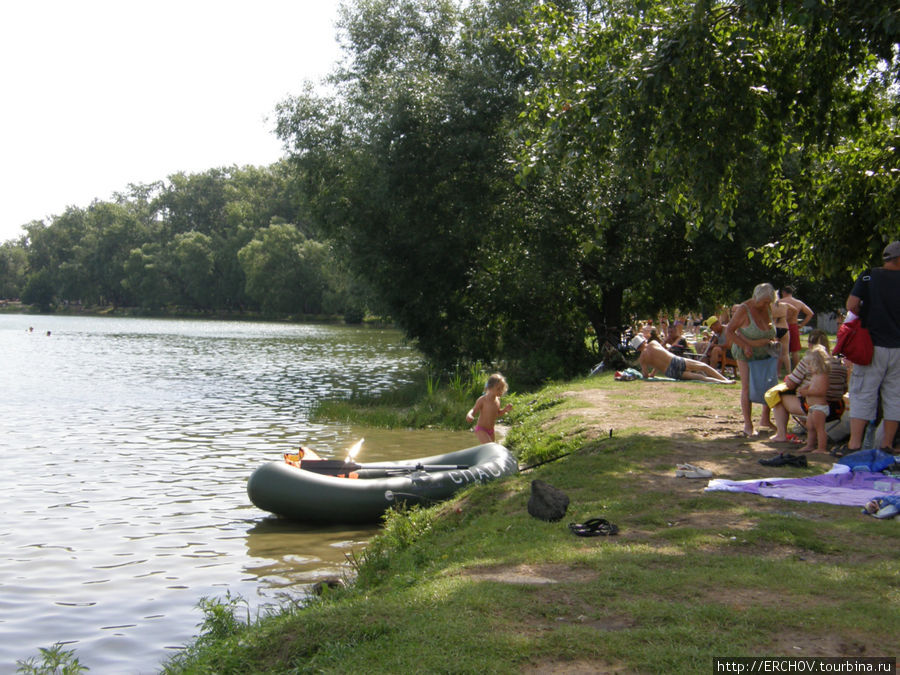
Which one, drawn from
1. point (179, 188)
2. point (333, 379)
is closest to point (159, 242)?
point (179, 188)

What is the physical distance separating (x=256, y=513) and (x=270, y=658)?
16.9 feet

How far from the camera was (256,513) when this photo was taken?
9.07 metres

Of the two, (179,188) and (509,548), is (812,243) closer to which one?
(509,548)

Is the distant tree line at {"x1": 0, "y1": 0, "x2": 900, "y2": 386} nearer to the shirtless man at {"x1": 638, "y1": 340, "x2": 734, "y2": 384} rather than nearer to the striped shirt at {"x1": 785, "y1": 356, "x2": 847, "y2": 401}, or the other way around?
the striped shirt at {"x1": 785, "y1": 356, "x2": 847, "y2": 401}

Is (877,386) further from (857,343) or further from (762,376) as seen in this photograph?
(762,376)

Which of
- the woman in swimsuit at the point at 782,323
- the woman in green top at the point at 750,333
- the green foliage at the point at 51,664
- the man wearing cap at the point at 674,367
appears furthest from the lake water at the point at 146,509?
the woman in swimsuit at the point at 782,323

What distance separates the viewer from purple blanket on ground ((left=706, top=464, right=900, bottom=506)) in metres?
6.20

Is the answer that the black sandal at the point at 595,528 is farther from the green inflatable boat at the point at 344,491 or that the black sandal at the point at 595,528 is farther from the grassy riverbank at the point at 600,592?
the green inflatable boat at the point at 344,491

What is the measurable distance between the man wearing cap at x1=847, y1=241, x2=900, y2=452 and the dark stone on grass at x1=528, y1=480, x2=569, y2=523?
3.28 m

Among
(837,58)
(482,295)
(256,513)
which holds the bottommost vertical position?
(256,513)

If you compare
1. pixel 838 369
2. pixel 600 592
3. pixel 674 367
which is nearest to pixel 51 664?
pixel 600 592

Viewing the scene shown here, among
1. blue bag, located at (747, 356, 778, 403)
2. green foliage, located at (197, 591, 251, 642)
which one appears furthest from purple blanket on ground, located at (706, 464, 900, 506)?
green foliage, located at (197, 591, 251, 642)

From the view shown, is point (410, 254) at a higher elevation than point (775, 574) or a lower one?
higher

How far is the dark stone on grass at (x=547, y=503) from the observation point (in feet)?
19.8
